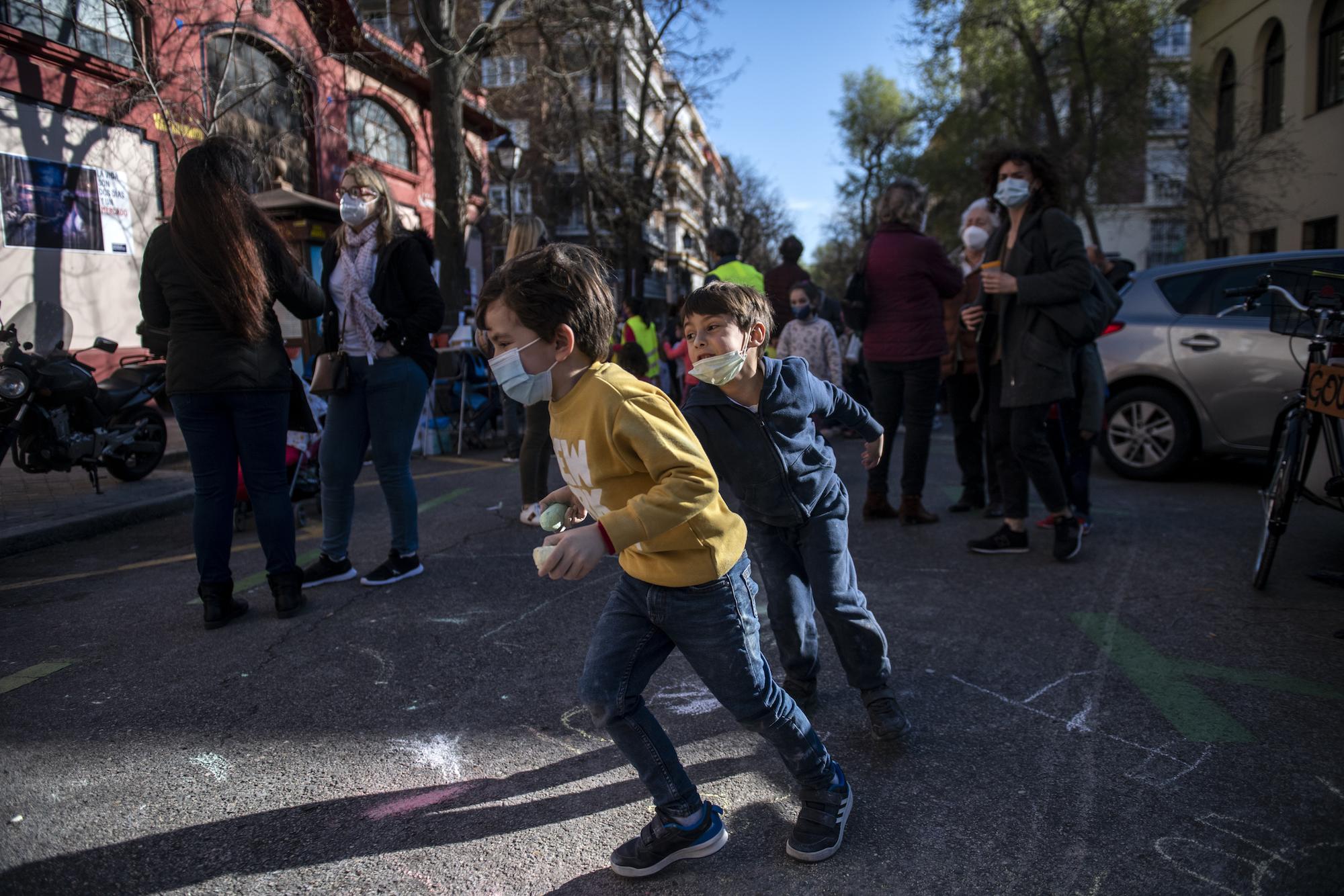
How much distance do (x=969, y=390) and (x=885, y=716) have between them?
379 cm

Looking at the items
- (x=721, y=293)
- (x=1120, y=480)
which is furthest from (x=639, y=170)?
(x=721, y=293)

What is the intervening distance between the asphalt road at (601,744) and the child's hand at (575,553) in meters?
0.83

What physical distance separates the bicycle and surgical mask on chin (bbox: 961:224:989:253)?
185cm

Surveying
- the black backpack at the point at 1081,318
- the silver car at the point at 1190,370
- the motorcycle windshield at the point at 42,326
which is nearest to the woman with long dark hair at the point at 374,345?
the motorcycle windshield at the point at 42,326

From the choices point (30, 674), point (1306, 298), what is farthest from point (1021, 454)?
point (30, 674)

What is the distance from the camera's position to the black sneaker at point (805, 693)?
2.89 metres

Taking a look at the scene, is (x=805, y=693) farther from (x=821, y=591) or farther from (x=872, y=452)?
(x=872, y=452)

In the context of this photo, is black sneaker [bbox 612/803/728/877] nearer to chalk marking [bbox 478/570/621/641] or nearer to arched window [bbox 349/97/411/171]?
chalk marking [bbox 478/570/621/641]

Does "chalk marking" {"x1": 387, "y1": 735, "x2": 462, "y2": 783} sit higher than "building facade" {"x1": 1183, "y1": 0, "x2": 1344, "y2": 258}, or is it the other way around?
"building facade" {"x1": 1183, "y1": 0, "x2": 1344, "y2": 258}

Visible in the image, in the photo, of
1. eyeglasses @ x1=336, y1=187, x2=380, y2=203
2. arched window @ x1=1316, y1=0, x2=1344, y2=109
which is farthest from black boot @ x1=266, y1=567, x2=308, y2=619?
arched window @ x1=1316, y1=0, x2=1344, y2=109

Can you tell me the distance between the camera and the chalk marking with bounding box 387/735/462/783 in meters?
2.56

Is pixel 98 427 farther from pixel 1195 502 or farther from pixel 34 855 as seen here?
pixel 1195 502

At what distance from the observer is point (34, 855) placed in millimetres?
2160

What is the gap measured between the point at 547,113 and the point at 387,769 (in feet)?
81.0
